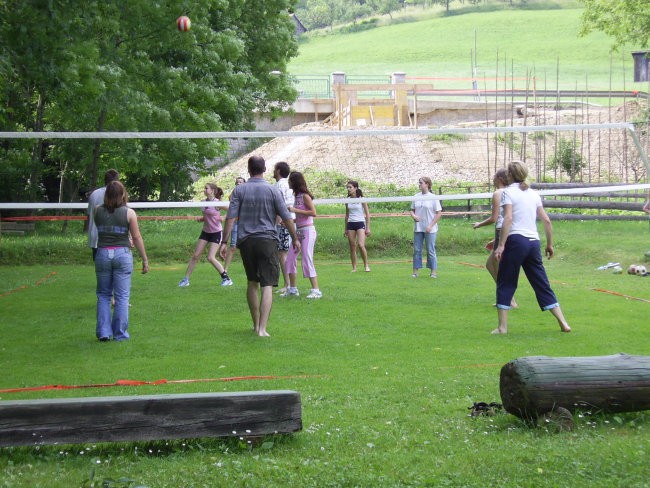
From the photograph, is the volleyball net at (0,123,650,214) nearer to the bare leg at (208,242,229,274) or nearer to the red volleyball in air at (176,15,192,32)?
the red volleyball in air at (176,15,192,32)

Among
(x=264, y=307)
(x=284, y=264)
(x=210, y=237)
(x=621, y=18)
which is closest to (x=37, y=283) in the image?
(x=210, y=237)

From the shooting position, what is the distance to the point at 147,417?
5.69 meters

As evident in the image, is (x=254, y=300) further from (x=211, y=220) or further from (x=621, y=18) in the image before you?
(x=621, y=18)

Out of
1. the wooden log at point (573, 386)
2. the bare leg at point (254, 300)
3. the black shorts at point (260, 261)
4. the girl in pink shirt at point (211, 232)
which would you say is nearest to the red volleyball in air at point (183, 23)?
the girl in pink shirt at point (211, 232)

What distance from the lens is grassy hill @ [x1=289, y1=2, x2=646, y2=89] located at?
261 feet

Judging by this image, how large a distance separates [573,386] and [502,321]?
423 cm

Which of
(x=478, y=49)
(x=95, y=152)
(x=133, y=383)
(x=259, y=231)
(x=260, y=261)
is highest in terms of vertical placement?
(x=478, y=49)

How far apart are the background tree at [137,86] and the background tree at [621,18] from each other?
40.7 ft

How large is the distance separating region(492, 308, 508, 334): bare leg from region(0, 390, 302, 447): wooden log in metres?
5.17

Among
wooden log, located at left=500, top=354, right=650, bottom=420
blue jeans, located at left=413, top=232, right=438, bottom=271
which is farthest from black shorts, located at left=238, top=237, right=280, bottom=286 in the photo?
blue jeans, located at left=413, top=232, right=438, bottom=271

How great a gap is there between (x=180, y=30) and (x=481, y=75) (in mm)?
56998

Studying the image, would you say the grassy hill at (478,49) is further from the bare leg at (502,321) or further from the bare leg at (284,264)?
the bare leg at (502,321)

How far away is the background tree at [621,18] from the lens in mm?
34500

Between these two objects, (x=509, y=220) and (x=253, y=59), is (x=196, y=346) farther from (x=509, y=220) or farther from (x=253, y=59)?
(x=253, y=59)
